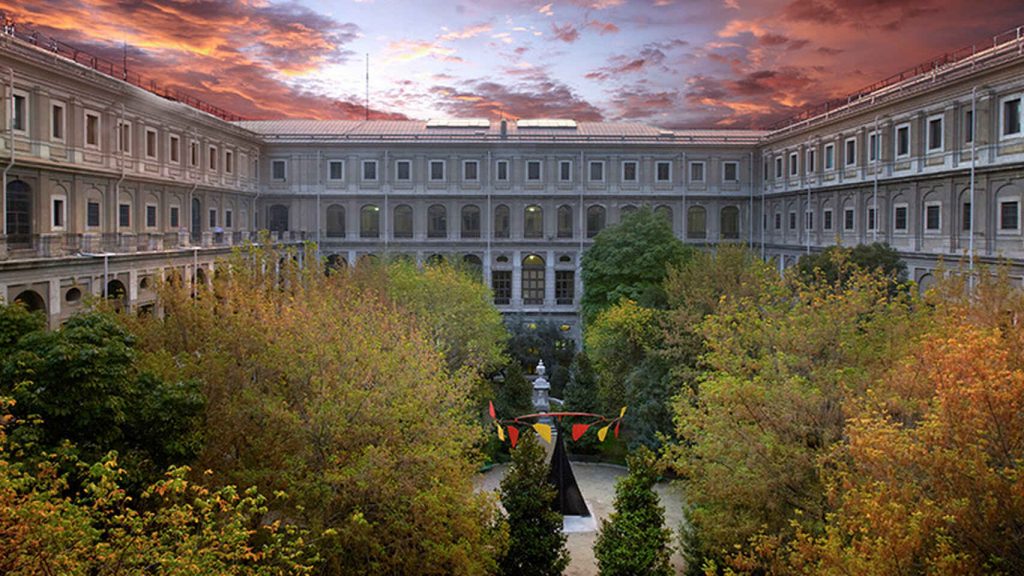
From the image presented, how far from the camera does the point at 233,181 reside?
55.0m

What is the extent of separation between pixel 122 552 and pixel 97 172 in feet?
105

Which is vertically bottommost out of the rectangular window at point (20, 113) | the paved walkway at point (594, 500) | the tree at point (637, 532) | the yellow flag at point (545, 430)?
the paved walkway at point (594, 500)

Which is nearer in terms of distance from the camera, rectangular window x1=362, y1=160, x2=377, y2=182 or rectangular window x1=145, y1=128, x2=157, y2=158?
rectangular window x1=145, y1=128, x2=157, y2=158

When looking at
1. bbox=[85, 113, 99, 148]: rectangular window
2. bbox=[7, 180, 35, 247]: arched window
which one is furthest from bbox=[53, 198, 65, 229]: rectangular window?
bbox=[85, 113, 99, 148]: rectangular window

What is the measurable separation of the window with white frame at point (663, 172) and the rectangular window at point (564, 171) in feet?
20.7

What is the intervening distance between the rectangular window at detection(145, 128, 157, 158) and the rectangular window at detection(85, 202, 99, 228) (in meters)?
5.44

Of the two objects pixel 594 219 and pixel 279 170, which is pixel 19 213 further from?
pixel 594 219

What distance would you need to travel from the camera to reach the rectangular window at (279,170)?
60.7 metres

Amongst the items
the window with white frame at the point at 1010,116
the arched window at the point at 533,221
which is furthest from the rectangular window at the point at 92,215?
the window with white frame at the point at 1010,116

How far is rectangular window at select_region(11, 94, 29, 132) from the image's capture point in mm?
32156

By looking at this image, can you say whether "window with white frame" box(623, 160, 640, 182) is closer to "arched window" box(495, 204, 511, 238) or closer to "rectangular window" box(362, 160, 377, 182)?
"arched window" box(495, 204, 511, 238)

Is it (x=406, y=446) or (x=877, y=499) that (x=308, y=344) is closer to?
(x=406, y=446)

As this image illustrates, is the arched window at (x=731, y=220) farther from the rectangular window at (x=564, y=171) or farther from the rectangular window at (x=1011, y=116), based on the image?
the rectangular window at (x=1011, y=116)

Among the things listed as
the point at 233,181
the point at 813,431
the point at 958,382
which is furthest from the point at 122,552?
the point at 233,181
